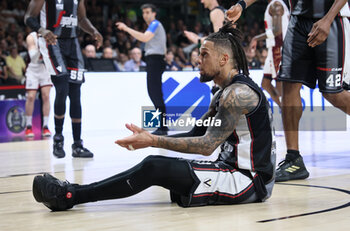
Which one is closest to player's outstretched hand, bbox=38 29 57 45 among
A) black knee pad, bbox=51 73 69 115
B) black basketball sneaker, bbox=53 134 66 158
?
black knee pad, bbox=51 73 69 115

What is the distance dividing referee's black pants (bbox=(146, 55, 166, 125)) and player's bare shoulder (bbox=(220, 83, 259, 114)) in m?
6.18

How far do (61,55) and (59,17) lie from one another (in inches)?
16.1

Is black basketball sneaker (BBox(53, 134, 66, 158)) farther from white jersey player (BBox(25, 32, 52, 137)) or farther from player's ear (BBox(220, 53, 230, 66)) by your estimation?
player's ear (BBox(220, 53, 230, 66))

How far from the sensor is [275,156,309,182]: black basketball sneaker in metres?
4.41

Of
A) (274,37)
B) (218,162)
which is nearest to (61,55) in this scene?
(218,162)

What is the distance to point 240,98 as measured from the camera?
3283 mm

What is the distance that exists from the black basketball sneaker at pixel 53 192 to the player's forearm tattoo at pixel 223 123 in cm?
60

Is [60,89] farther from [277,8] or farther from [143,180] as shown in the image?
[277,8]

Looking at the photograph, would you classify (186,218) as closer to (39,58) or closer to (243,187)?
(243,187)

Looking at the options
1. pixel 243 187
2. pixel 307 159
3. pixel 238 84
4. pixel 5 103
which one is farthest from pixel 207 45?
pixel 5 103

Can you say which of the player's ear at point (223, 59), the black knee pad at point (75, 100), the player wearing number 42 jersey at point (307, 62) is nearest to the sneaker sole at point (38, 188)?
the player's ear at point (223, 59)

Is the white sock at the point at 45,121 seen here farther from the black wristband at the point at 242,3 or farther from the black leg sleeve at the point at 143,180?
the black leg sleeve at the point at 143,180

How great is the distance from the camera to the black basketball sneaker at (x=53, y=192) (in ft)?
10.6

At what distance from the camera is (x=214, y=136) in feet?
10.6
